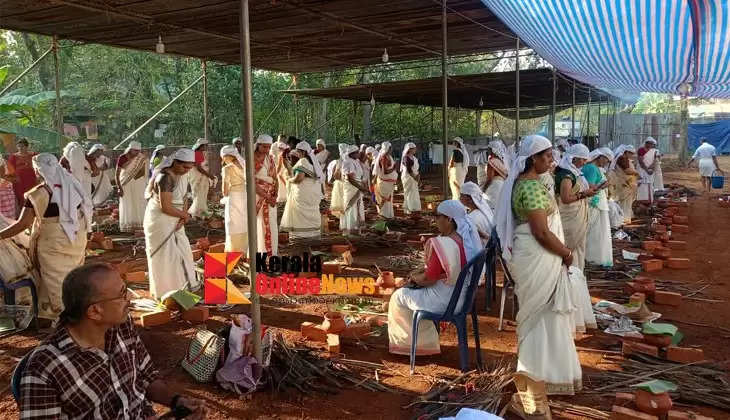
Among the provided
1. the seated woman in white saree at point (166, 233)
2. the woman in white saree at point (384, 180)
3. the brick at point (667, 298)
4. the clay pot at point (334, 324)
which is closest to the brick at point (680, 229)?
the brick at point (667, 298)

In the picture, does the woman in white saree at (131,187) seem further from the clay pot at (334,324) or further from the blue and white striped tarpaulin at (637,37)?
the blue and white striped tarpaulin at (637,37)

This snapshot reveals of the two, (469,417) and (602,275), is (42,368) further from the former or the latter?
(602,275)

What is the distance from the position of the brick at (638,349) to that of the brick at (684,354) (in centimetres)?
11

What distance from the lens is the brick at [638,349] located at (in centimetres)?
493

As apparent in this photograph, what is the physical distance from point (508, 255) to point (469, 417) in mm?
2667

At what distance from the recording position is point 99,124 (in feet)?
73.5

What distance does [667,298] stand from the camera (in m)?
6.60

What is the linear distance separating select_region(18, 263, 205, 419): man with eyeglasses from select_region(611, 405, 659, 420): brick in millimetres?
2648

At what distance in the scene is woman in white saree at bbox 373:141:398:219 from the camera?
12383 mm

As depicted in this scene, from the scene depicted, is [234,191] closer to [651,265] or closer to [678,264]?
[651,265]

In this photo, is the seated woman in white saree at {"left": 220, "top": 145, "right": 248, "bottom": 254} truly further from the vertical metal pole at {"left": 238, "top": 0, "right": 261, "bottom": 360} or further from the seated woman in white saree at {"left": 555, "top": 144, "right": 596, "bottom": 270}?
the seated woman in white saree at {"left": 555, "top": 144, "right": 596, "bottom": 270}

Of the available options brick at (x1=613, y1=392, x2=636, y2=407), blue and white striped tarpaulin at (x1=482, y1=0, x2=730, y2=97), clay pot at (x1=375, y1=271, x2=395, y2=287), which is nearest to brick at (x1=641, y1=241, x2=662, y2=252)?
blue and white striped tarpaulin at (x1=482, y1=0, x2=730, y2=97)

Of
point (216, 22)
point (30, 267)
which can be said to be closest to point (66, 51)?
point (216, 22)

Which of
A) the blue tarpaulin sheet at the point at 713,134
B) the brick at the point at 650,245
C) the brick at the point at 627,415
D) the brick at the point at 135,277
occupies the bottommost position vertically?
the brick at the point at 627,415
